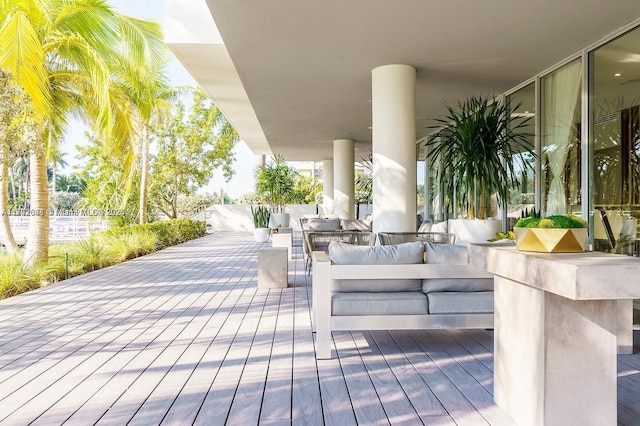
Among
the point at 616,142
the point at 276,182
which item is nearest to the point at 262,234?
the point at 276,182

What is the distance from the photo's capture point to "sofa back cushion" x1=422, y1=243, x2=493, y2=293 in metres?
3.48

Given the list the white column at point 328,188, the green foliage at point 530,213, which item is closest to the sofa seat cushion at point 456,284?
the green foliage at point 530,213

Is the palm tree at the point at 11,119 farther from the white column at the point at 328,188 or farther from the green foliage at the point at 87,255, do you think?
the white column at the point at 328,188

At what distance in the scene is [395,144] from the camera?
241 inches

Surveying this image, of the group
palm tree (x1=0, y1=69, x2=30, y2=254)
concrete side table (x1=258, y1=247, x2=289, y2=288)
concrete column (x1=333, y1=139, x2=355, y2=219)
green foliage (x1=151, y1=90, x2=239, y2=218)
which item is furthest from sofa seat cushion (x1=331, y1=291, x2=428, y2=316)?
green foliage (x1=151, y1=90, x2=239, y2=218)

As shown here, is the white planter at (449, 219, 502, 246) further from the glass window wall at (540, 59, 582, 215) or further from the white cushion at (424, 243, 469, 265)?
Result: the white cushion at (424, 243, 469, 265)

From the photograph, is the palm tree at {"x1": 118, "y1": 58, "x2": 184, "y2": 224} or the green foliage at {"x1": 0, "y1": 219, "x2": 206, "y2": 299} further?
the palm tree at {"x1": 118, "y1": 58, "x2": 184, "y2": 224}

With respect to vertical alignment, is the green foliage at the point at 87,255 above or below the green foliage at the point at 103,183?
below

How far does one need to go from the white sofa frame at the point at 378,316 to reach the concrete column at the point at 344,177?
9.73 metres

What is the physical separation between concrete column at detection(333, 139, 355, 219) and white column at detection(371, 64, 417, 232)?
6869mm

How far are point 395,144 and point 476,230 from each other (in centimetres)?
162

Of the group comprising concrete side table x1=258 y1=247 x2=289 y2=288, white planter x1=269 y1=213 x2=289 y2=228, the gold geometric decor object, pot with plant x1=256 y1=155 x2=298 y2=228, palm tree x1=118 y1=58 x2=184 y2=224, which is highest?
palm tree x1=118 y1=58 x2=184 y2=224

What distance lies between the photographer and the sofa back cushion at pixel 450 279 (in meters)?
3.48

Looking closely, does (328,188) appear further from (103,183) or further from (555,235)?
(555,235)
